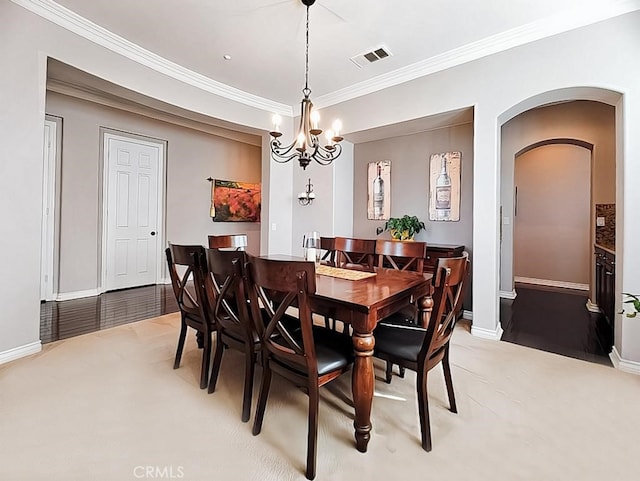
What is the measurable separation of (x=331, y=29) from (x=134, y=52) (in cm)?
207

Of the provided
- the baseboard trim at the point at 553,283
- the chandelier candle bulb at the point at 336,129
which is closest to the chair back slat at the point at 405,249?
the chandelier candle bulb at the point at 336,129

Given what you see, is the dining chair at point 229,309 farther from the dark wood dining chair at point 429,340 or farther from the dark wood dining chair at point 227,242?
the dark wood dining chair at point 227,242

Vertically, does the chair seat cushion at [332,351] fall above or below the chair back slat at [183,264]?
below

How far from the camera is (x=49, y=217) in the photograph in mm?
4316

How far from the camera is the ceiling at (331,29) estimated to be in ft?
8.69

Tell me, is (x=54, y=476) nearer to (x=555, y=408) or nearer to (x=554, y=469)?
(x=554, y=469)

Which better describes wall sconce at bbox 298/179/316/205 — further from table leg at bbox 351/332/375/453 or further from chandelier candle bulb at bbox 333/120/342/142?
table leg at bbox 351/332/375/453

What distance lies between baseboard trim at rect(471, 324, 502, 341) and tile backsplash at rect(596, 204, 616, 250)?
7.01 feet

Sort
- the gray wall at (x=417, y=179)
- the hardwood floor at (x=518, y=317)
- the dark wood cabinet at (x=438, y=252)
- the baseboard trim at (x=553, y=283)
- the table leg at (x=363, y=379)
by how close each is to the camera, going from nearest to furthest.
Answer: the table leg at (x=363, y=379) → the hardwood floor at (x=518, y=317) → the dark wood cabinet at (x=438, y=252) → the gray wall at (x=417, y=179) → the baseboard trim at (x=553, y=283)

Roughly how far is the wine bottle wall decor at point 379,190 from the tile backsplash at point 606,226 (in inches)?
106

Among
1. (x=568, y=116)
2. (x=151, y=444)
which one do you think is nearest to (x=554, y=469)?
(x=151, y=444)

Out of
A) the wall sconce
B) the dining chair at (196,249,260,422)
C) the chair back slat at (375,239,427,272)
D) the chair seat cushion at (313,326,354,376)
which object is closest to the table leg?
the chair seat cushion at (313,326,354,376)

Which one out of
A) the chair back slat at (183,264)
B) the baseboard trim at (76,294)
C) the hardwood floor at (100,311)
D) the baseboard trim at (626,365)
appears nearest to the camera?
the chair back slat at (183,264)

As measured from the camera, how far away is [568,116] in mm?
4180
